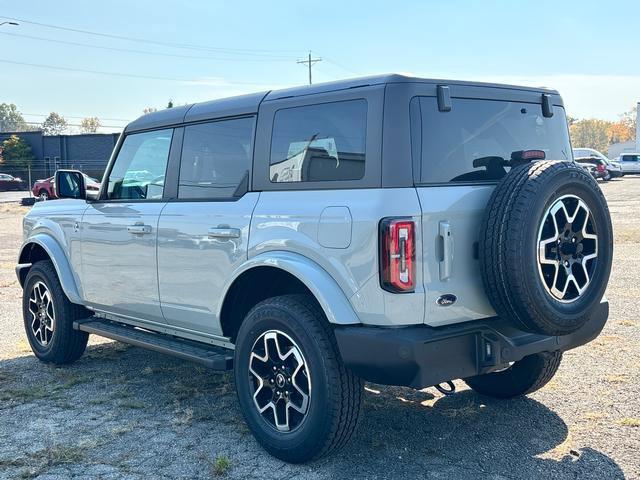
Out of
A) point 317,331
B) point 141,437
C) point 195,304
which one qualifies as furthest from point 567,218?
point 141,437

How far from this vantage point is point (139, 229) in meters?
4.82

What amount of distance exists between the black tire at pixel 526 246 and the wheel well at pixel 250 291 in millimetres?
1138

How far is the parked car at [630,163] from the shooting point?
150 ft

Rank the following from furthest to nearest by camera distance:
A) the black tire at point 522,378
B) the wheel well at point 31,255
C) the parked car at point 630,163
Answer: the parked car at point 630,163
the wheel well at point 31,255
the black tire at point 522,378

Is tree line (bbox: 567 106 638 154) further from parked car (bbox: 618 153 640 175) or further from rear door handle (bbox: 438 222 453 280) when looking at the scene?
rear door handle (bbox: 438 222 453 280)

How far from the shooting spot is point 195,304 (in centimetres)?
448

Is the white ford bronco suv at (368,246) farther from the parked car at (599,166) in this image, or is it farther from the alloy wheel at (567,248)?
the parked car at (599,166)

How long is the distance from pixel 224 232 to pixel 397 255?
1.25m

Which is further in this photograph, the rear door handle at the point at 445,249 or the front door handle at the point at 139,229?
the front door handle at the point at 139,229

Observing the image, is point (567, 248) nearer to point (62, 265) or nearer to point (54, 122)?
point (62, 265)

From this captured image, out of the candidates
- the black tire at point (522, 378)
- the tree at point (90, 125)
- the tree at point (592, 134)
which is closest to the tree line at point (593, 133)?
the tree at point (592, 134)

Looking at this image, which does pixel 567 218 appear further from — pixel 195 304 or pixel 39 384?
pixel 39 384

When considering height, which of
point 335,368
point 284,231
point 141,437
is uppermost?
point 284,231

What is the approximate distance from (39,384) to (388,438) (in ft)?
9.44
